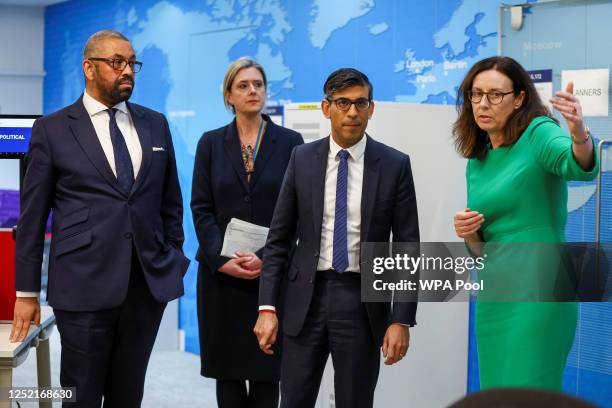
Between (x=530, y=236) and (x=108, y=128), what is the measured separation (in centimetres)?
156

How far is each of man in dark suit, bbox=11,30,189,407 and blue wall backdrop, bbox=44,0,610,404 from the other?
213 centimetres

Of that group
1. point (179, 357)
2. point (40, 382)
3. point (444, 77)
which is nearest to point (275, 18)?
point (444, 77)

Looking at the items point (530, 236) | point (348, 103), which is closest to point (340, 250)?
point (348, 103)

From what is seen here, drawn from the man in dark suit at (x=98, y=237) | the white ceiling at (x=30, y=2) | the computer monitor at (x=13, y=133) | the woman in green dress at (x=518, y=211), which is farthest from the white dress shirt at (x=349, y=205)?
the white ceiling at (x=30, y=2)

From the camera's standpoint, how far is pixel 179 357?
684 centimetres

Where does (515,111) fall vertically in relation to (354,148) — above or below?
above

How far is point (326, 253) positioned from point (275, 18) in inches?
157

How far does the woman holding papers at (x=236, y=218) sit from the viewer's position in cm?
358

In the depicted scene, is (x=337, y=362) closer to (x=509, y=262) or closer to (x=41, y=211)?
(x=509, y=262)

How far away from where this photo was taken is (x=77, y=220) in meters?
2.93

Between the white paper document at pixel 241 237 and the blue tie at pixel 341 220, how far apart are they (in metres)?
0.85

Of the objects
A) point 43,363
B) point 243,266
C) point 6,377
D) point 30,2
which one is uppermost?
point 30,2

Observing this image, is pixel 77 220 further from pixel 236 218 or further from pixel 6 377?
pixel 236 218

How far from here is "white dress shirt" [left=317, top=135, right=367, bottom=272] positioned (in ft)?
8.92
